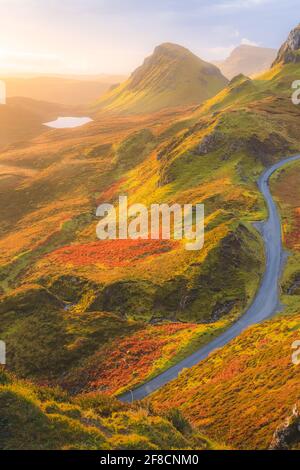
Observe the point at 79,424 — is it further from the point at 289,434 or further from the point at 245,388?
the point at 245,388

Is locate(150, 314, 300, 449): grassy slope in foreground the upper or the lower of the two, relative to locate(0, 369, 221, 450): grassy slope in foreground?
lower

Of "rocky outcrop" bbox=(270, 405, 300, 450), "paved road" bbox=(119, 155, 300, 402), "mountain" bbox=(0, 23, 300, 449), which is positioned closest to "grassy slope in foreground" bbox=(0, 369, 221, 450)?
"mountain" bbox=(0, 23, 300, 449)

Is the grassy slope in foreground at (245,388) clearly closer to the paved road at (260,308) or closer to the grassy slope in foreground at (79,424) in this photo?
the paved road at (260,308)

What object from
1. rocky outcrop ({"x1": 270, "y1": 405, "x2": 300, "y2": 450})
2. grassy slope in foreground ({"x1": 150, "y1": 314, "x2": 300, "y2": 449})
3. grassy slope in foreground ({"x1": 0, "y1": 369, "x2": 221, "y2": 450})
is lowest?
grassy slope in foreground ({"x1": 150, "y1": 314, "x2": 300, "y2": 449})

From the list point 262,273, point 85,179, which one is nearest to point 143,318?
point 262,273

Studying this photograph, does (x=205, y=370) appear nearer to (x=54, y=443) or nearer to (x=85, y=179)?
(x=54, y=443)

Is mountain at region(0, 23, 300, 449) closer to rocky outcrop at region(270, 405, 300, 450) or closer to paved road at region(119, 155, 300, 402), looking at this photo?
paved road at region(119, 155, 300, 402)

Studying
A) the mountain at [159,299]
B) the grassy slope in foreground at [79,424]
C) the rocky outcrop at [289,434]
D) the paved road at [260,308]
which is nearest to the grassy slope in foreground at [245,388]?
the mountain at [159,299]
